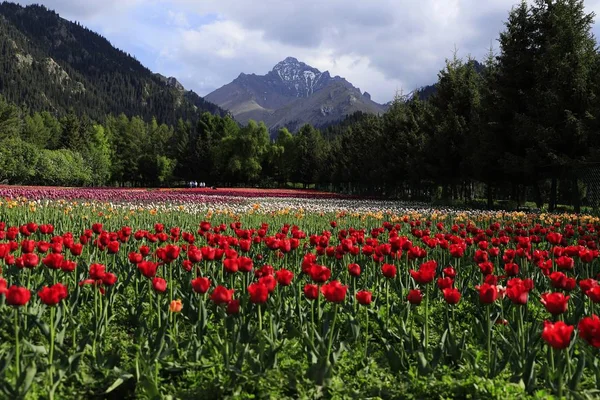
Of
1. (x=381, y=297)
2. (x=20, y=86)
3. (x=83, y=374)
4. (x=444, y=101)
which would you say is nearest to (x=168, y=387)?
(x=83, y=374)

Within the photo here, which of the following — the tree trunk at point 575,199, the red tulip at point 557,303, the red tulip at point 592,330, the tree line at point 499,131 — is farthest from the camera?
the tree line at point 499,131

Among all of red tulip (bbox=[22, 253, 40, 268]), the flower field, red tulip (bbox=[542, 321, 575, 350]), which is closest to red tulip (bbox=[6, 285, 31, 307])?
the flower field

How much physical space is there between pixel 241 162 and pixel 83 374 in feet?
231

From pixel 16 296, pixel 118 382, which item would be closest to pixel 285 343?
pixel 118 382

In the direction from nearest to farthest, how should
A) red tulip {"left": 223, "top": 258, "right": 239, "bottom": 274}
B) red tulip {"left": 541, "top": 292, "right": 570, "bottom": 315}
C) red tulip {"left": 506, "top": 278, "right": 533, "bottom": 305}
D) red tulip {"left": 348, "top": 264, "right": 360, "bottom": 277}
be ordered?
1. red tulip {"left": 541, "top": 292, "right": 570, "bottom": 315}
2. red tulip {"left": 506, "top": 278, "right": 533, "bottom": 305}
3. red tulip {"left": 223, "top": 258, "right": 239, "bottom": 274}
4. red tulip {"left": 348, "top": 264, "right": 360, "bottom": 277}

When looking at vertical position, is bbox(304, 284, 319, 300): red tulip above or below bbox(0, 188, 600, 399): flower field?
above

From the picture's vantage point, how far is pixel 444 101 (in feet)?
108

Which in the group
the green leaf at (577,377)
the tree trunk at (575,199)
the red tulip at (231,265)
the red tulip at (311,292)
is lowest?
the green leaf at (577,377)

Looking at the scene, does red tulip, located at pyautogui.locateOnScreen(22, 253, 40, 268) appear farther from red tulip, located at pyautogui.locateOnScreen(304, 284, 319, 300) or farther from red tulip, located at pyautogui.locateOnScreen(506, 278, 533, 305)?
red tulip, located at pyautogui.locateOnScreen(506, 278, 533, 305)

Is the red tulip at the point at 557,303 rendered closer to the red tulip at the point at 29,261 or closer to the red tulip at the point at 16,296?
the red tulip at the point at 16,296

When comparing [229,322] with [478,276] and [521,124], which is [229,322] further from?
[521,124]

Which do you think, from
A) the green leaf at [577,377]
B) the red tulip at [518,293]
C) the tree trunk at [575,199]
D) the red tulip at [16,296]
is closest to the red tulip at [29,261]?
the red tulip at [16,296]

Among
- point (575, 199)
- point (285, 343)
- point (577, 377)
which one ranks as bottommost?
point (285, 343)

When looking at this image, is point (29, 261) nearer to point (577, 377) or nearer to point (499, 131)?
point (577, 377)
